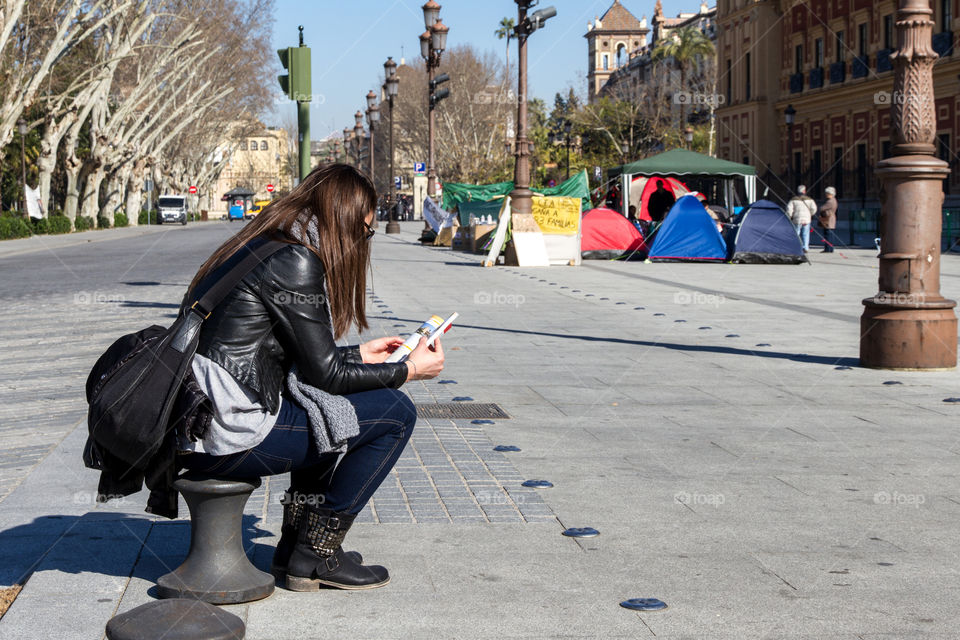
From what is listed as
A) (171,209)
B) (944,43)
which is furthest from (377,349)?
(171,209)

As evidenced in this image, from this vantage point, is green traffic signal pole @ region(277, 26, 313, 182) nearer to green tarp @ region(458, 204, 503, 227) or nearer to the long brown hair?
the long brown hair

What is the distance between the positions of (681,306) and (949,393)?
21.6ft

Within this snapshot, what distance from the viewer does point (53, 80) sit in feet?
145

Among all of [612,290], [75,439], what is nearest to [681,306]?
[612,290]

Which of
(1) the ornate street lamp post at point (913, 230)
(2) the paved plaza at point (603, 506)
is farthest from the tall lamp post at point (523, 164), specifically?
(1) the ornate street lamp post at point (913, 230)

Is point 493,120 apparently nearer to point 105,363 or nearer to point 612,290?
point 612,290

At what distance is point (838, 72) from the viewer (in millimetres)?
47719

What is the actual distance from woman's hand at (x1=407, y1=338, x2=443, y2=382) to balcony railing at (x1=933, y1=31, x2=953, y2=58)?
39.4 m

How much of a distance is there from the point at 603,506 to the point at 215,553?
1827mm

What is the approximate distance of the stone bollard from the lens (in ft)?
12.5

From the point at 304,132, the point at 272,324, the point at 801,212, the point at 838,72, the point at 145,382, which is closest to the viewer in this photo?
the point at 145,382

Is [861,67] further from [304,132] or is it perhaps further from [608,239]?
[304,132]

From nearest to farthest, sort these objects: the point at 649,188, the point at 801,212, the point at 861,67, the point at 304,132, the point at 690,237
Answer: the point at 304,132 → the point at 690,237 → the point at 801,212 → the point at 649,188 → the point at 861,67

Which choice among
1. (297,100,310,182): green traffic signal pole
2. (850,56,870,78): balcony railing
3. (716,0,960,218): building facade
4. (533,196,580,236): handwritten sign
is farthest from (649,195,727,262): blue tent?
(850,56,870,78): balcony railing
